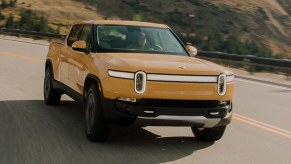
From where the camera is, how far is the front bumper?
6.32 metres

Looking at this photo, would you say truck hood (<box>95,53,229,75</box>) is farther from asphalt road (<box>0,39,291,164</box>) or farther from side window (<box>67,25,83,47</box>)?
side window (<box>67,25,83,47</box>)

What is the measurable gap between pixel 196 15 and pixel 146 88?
172183 millimetres

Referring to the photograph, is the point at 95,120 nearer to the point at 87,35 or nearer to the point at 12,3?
the point at 87,35

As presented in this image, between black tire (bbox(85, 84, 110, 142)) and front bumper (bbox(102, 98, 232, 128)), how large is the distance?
0.20 meters

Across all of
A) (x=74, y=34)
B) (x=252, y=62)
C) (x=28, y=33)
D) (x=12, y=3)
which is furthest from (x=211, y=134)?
(x=12, y=3)

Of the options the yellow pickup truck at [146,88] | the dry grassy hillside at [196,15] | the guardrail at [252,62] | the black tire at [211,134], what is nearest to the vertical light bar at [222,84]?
the yellow pickup truck at [146,88]

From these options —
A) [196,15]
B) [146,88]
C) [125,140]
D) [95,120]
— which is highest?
[146,88]

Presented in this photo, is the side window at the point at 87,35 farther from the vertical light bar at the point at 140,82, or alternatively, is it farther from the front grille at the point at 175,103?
the front grille at the point at 175,103

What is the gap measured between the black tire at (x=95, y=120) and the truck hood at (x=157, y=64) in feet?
1.55

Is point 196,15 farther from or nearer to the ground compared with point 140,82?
nearer to the ground

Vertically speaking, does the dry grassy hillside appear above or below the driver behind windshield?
below

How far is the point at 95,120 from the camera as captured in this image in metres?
6.75

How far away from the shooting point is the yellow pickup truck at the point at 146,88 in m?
6.34

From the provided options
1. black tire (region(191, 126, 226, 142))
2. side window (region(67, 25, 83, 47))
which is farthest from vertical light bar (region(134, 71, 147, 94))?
side window (region(67, 25, 83, 47))
